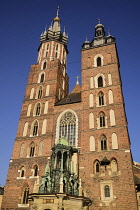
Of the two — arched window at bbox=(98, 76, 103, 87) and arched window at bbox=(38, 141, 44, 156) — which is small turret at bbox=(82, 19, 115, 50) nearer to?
arched window at bbox=(98, 76, 103, 87)

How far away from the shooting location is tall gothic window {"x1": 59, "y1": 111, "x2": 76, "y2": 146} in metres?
22.8

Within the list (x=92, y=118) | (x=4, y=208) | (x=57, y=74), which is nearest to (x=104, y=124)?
(x=92, y=118)

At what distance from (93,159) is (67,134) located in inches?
171

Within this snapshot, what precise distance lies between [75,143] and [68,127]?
2204 mm

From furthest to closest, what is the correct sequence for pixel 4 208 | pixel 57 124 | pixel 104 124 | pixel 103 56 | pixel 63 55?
pixel 63 55
pixel 103 56
pixel 57 124
pixel 104 124
pixel 4 208

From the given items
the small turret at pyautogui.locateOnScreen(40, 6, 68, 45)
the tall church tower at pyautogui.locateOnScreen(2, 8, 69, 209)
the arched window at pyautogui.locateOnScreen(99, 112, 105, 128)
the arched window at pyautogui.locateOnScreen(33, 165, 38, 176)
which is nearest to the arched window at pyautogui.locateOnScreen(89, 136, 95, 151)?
the arched window at pyautogui.locateOnScreen(99, 112, 105, 128)

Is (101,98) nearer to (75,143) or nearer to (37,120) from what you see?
(75,143)

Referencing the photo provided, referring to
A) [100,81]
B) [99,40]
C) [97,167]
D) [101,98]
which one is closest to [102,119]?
[101,98]

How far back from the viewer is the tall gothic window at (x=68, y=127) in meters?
22.8

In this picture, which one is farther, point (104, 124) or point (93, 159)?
point (104, 124)

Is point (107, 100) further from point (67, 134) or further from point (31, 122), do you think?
point (31, 122)

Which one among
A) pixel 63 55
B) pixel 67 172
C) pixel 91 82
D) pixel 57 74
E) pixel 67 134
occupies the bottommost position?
pixel 67 172

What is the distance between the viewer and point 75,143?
72.6ft

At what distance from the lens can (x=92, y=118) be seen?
2300 cm
